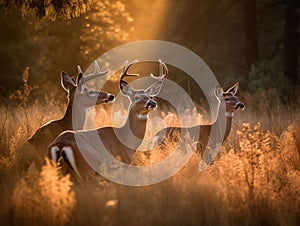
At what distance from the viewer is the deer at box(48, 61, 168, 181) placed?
6.34m

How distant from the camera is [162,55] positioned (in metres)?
19.6

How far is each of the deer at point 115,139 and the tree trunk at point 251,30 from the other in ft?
40.1

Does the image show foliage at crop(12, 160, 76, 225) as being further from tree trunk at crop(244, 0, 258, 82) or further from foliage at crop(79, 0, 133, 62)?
tree trunk at crop(244, 0, 258, 82)

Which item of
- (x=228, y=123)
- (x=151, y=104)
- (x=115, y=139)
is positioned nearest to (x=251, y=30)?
(x=228, y=123)

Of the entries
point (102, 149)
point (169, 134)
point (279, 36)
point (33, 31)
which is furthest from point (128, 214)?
point (279, 36)

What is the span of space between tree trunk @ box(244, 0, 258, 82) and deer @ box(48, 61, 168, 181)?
12225 millimetres

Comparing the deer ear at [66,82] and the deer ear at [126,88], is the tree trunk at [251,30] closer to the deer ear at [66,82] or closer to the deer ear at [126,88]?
the deer ear at [66,82]

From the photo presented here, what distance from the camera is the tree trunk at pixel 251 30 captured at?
20.4 m

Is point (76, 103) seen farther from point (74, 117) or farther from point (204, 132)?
point (204, 132)

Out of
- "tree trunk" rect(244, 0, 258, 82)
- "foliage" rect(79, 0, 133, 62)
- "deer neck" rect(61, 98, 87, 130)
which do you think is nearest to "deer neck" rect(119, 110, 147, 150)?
"deer neck" rect(61, 98, 87, 130)

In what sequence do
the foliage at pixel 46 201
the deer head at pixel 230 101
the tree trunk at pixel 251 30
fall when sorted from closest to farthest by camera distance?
the foliage at pixel 46 201
the deer head at pixel 230 101
the tree trunk at pixel 251 30

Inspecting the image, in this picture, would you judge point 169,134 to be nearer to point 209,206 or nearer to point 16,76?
point 209,206

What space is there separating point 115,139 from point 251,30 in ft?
46.1

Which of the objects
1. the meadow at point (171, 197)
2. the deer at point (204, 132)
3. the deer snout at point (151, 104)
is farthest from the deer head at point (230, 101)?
the meadow at point (171, 197)
